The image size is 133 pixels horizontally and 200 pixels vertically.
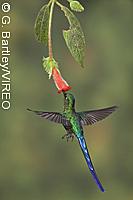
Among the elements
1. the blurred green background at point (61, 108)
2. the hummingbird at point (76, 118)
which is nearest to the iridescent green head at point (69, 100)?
the hummingbird at point (76, 118)

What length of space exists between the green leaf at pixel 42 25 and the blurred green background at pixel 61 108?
6.05 ft

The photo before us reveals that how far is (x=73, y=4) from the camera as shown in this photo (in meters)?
0.67

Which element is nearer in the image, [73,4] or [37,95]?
[73,4]

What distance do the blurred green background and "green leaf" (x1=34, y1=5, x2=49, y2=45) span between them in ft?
6.05

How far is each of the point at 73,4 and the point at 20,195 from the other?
6.69ft

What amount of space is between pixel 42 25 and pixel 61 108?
187cm

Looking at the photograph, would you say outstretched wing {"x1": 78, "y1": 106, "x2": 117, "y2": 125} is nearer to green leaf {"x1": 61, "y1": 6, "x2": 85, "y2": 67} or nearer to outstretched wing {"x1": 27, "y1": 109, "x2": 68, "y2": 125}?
outstretched wing {"x1": 27, "y1": 109, "x2": 68, "y2": 125}

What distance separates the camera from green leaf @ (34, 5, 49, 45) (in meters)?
0.66

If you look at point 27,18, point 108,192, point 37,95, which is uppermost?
point 27,18

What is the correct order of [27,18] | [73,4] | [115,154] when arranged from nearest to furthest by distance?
[73,4], [27,18], [115,154]

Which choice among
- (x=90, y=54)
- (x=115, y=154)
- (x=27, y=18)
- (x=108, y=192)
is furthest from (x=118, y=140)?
(x=27, y=18)

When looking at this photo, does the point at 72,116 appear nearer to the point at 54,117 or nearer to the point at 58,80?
the point at 54,117

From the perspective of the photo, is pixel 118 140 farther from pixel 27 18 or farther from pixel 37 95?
pixel 27 18

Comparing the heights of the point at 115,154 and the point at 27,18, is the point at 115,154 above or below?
below
